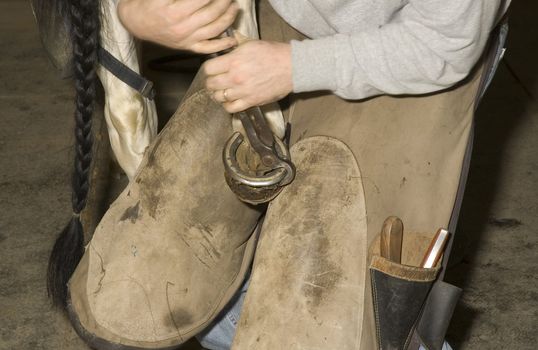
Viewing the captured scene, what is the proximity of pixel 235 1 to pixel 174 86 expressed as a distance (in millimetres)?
1240

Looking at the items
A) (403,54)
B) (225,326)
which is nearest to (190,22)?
(403,54)

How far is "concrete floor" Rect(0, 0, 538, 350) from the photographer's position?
1.65m

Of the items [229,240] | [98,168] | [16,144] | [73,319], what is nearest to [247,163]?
[229,240]

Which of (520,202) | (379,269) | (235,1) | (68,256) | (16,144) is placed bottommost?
(16,144)

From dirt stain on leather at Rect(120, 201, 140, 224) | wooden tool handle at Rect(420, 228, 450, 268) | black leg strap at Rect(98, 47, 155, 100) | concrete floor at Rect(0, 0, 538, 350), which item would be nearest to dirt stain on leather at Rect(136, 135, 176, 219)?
dirt stain on leather at Rect(120, 201, 140, 224)

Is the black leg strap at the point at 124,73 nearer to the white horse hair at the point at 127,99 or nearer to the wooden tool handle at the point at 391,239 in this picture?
the white horse hair at the point at 127,99

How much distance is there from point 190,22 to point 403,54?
23 cm

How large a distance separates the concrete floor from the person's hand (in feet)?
2.46

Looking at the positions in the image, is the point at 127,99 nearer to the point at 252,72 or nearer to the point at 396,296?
the point at 252,72

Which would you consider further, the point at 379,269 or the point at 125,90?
the point at 125,90

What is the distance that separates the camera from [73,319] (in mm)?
1160

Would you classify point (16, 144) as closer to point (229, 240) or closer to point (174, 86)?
point (174, 86)

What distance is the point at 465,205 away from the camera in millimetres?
1938

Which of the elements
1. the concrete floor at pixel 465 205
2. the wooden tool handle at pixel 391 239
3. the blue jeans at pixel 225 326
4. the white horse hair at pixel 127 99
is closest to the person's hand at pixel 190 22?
the white horse hair at pixel 127 99
